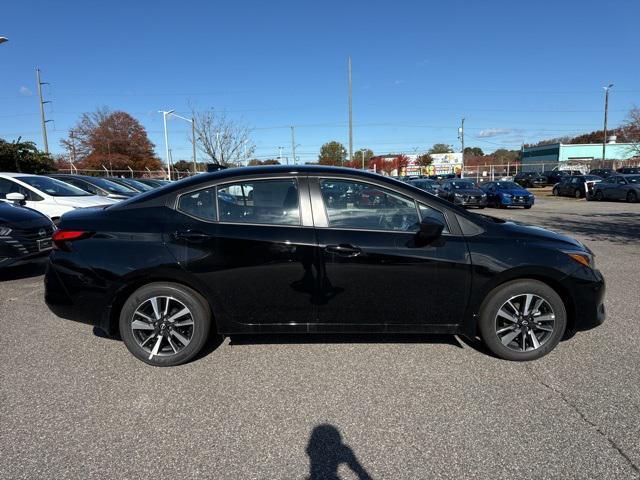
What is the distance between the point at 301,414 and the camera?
282 cm

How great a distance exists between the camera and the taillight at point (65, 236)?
3.49 metres

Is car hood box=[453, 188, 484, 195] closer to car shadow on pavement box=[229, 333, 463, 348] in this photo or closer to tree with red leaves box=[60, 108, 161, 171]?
car shadow on pavement box=[229, 333, 463, 348]

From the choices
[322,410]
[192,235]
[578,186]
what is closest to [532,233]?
[322,410]

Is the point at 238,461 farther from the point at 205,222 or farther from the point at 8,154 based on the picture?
the point at 8,154

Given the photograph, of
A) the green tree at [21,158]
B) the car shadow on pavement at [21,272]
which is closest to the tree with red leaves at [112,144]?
the green tree at [21,158]

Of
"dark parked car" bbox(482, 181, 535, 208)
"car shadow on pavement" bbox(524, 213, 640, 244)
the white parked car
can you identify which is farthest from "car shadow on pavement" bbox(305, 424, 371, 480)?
"dark parked car" bbox(482, 181, 535, 208)

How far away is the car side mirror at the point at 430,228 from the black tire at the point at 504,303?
72cm

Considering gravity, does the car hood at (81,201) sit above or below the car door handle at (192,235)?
above

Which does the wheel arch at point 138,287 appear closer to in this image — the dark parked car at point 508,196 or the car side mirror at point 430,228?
the car side mirror at point 430,228

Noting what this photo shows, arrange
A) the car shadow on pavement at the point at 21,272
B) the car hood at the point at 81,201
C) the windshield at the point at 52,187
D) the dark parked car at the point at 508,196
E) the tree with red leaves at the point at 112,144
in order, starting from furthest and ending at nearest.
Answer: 1. the tree with red leaves at the point at 112,144
2. the dark parked car at the point at 508,196
3. the windshield at the point at 52,187
4. the car hood at the point at 81,201
5. the car shadow on pavement at the point at 21,272

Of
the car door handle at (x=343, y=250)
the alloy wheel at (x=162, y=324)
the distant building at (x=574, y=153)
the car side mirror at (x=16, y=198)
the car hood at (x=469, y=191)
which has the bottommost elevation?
the alloy wheel at (x=162, y=324)

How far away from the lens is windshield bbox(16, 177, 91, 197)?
29.0 feet

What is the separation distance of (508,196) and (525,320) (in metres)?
19.0

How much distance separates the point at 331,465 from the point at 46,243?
601 centimetres
